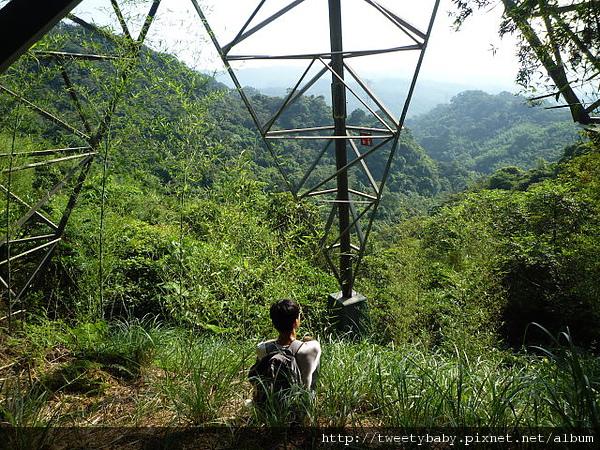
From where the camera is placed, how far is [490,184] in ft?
68.4

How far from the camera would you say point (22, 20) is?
933mm

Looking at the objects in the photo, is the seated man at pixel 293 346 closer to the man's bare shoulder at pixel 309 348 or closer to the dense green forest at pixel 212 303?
the man's bare shoulder at pixel 309 348

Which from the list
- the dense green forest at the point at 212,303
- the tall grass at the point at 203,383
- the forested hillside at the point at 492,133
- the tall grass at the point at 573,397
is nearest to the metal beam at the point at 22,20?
the dense green forest at the point at 212,303

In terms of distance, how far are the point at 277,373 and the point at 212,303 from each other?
41.0 inches

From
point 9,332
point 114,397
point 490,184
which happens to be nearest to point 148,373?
point 114,397

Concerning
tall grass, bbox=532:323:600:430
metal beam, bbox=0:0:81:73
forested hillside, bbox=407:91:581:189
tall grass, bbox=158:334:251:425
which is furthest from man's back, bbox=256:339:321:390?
forested hillside, bbox=407:91:581:189

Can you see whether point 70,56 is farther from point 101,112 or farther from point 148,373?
point 148,373

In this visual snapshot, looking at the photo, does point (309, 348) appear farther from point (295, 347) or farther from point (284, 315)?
point (284, 315)

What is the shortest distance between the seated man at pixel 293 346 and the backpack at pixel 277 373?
15 millimetres

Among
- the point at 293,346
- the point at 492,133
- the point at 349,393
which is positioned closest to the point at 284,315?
the point at 293,346

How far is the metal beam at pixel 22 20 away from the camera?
0.93 meters

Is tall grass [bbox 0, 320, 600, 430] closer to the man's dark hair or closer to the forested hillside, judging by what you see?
the man's dark hair

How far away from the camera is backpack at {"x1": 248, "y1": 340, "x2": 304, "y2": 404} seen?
5.16 ft

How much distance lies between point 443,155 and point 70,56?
178 ft
